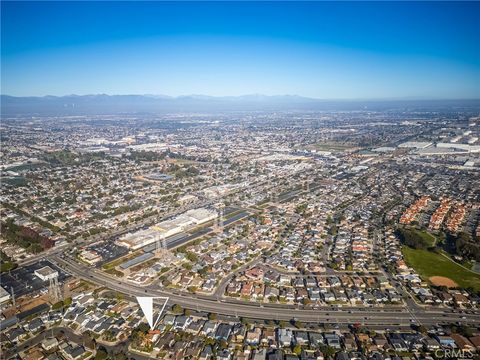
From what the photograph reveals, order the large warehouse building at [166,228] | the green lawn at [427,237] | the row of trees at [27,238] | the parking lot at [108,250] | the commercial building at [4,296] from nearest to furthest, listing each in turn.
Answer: the commercial building at [4,296] < the parking lot at [108,250] < the row of trees at [27,238] < the large warehouse building at [166,228] < the green lawn at [427,237]

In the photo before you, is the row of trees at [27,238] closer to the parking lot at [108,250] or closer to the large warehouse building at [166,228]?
the parking lot at [108,250]

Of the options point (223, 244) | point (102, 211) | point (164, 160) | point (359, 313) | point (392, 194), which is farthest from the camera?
point (164, 160)

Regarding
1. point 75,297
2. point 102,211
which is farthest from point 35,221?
point 75,297

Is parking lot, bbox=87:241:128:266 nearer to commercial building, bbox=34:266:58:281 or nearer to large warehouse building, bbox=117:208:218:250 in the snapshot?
large warehouse building, bbox=117:208:218:250

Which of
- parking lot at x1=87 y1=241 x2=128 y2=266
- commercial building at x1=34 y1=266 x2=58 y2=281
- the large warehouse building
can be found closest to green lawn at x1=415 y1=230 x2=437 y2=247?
the large warehouse building

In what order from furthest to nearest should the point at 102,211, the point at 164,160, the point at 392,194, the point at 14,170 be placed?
the point at 164,160 < the point at 14,170 < the point at 392,194 < the point at 102,211

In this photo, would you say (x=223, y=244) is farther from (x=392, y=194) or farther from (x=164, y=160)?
(x=164, y=160)

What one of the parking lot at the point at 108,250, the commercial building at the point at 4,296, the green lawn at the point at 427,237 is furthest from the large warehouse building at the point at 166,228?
the green lawn at the point at 427,237

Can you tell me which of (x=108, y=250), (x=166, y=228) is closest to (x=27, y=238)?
(x=108, y=250)
